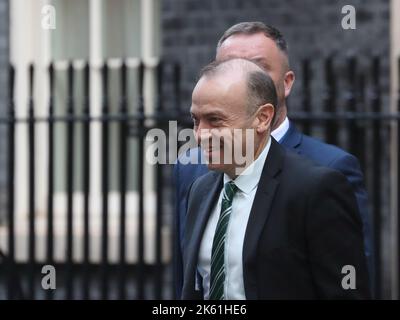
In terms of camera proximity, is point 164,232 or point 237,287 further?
point 164,232

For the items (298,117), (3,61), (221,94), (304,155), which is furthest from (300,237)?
(3,61)

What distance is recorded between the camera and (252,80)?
2740mm

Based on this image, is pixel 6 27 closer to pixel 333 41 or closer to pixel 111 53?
pixel 111 53

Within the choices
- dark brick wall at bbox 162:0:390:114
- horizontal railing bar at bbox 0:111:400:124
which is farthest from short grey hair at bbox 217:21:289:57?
dark brick wall at bbox 162:0:390:114

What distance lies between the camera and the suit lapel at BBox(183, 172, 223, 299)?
2.84 metres

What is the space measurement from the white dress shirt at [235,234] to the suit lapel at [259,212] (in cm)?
2

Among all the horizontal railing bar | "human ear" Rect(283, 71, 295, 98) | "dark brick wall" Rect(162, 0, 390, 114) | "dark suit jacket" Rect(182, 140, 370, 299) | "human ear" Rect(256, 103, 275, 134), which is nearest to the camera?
"dark suit jacket" Rect(182, 140, 370, 299)

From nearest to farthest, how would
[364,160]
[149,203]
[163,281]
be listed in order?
1. [364,160]
2. [163,281]
3. [149,203]

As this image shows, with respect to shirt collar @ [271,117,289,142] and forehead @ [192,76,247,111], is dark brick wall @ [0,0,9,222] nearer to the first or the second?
shirt collar @ [271,117,289,142]

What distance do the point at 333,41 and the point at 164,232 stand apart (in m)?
1.91

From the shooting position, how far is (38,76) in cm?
767

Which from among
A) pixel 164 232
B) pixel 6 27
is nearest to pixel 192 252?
pixel 164 232

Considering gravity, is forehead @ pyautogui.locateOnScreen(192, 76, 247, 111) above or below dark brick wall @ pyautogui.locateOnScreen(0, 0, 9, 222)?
below

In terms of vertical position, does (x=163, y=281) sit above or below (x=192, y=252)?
below
